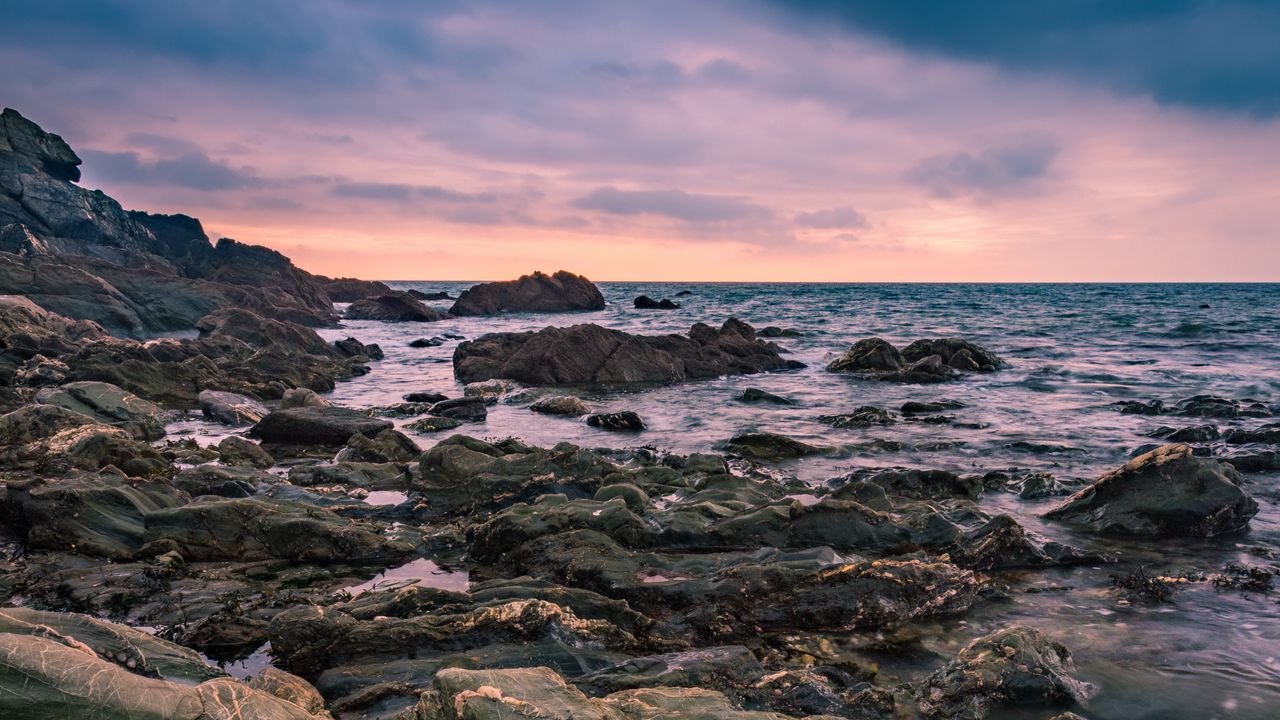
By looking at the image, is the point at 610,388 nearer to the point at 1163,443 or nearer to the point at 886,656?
the point at 1163,443

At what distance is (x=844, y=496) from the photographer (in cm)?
1063

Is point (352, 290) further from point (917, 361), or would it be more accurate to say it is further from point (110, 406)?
point (110, 406)

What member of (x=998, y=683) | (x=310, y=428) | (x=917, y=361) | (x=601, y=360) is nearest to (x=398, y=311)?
(x=601, y=360)

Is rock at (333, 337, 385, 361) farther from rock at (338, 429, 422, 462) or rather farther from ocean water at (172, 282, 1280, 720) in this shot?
rock at (338, 429, 422, 462)

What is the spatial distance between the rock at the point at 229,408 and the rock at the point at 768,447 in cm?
1112

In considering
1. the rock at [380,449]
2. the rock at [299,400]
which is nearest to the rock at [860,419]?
the rock at [380,449]

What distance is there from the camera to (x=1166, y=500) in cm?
977

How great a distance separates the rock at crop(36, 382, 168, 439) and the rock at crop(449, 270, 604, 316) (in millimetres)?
66735

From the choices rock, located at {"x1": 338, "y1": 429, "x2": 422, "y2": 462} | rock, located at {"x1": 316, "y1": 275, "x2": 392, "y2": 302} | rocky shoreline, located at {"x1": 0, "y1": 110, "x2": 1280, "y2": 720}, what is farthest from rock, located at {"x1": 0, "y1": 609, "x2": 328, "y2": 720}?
rock, located at {"x1": 316, "y1": 275, "x2": 392, "y2": 302}

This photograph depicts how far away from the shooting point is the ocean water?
602 cm

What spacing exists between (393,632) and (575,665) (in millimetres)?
1486

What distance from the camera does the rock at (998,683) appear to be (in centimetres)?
528

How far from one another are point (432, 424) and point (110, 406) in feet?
21.6

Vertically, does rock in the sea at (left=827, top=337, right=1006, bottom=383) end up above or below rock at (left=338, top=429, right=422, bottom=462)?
above
